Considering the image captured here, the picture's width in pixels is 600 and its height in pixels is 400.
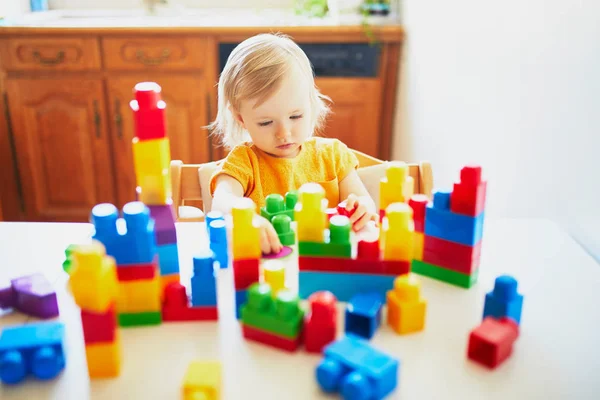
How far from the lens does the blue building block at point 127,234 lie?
625 mm

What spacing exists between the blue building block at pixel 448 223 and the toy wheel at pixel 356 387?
28 centimetres

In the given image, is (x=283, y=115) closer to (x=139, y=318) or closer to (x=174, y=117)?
(x=139, y=318)

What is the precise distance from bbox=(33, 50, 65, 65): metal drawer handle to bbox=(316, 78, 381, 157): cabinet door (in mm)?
983

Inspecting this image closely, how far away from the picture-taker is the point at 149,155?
67 cm

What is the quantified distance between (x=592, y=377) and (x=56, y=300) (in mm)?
634

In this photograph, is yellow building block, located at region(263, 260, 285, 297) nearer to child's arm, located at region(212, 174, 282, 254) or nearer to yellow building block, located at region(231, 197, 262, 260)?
yellow building block, located at region(231, 197, 262, 260)

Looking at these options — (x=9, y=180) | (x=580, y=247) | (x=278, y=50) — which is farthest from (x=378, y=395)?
(x=9, y=180)

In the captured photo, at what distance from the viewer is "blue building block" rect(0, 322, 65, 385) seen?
0.60m

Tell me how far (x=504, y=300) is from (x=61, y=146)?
6.84ft

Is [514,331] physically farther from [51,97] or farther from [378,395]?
[51,97]

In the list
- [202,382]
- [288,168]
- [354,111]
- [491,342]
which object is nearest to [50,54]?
[354,111]

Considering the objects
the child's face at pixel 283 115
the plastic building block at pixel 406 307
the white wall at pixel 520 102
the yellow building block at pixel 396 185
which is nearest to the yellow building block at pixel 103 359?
the plastic building block at pixel 406 307

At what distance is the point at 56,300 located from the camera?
72cm

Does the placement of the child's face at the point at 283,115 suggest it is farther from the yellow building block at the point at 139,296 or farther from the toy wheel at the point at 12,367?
the toy wheel at the point at 12,367
